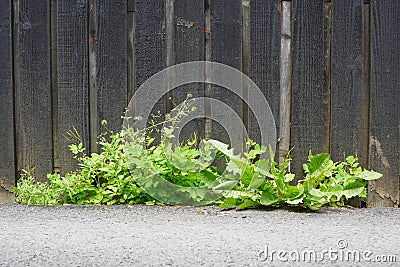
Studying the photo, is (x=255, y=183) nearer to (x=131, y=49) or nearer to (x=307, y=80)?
(x=307, y=80)

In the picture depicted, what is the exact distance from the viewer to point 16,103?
14.1ft

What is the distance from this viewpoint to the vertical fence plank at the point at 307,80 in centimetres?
417

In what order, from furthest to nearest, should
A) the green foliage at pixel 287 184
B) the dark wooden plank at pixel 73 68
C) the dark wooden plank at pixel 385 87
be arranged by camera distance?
the dark wooden plank at pixel 73 68 < the dark wooden plank at pixel 385 87 < the green foliage at pixel 287 184

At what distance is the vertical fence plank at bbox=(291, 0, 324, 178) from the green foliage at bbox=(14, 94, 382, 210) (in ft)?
0.55

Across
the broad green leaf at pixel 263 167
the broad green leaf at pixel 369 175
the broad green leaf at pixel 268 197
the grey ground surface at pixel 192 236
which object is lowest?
the grey ground surface at pixel 192 236

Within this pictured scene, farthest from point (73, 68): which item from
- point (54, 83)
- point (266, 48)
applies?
point (266, 48)

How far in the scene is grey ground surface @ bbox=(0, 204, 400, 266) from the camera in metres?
2.74

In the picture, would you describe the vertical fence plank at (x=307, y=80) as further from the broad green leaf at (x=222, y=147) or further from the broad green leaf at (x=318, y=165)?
the broad green leaf at (x=222, y=147)

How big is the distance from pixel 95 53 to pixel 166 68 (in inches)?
22.1

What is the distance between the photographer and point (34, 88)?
4.27 m

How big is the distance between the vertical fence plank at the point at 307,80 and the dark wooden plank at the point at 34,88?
6.25 ft

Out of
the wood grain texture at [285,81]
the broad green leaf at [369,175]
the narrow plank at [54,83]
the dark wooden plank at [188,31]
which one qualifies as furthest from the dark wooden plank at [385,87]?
the narrow plank at [54,83]

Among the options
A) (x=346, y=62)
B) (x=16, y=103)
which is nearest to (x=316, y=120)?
(x=346, y=62)

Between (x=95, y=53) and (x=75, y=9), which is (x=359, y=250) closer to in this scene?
(x=95, y=53)
